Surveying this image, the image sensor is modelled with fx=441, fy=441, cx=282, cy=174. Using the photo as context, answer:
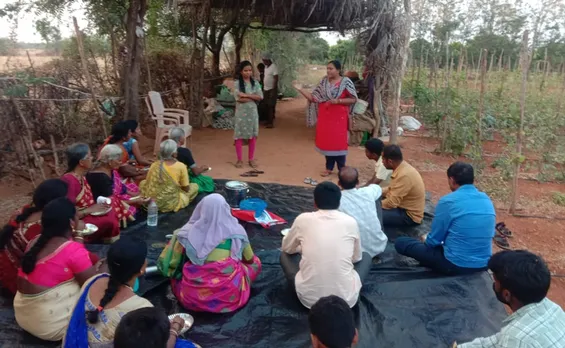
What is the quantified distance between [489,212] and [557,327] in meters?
1.50

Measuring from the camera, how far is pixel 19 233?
2680 mm

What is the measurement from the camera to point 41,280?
2.36m

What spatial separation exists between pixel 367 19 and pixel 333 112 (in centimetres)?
291

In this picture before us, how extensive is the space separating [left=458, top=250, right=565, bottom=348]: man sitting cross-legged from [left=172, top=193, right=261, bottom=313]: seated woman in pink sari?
141 cm

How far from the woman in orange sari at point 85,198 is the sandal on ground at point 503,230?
380cm

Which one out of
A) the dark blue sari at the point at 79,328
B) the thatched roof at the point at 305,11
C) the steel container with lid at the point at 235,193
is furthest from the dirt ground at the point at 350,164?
the dark blue sari at the point at 79,328

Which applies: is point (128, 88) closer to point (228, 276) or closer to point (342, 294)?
point (228, 276)

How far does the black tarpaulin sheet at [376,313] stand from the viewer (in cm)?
266

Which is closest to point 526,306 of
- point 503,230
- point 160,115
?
point 503,230

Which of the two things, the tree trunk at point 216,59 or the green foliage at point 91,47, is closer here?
the green foliage at point 91,47

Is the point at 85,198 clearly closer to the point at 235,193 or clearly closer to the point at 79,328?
the point at 235,193

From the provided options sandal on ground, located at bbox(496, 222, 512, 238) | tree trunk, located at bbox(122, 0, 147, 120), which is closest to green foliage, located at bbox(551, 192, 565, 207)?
sandal on ground, located at bbox(496, 222, 512, 238)

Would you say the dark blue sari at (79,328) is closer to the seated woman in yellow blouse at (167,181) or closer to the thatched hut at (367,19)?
the seated woman in yellow blouse at (167,181)

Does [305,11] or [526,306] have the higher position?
[305,11]
